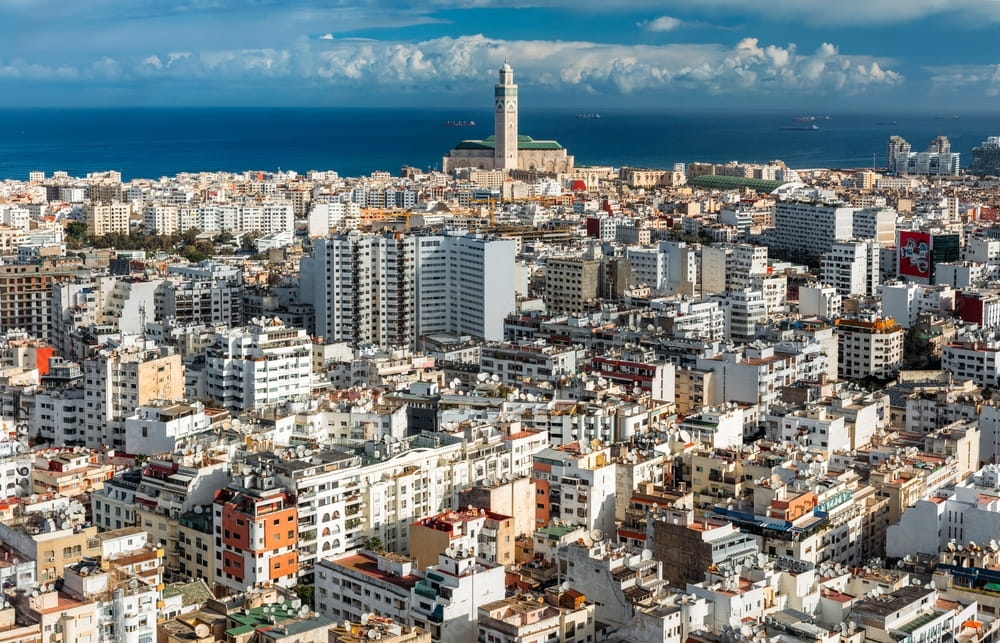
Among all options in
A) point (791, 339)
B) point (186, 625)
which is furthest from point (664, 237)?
point (186, 625)

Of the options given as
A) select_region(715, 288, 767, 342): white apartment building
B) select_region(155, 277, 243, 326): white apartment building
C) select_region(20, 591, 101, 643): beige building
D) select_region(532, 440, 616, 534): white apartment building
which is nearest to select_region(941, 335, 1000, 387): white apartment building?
select_region(715, 288, 767, 342): white apartment building

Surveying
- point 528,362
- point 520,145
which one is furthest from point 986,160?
point 528,362

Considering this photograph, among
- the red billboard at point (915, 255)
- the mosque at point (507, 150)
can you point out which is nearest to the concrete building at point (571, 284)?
the red billboard at point (915, 255)

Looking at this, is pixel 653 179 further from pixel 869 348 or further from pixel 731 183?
pixel 869 348

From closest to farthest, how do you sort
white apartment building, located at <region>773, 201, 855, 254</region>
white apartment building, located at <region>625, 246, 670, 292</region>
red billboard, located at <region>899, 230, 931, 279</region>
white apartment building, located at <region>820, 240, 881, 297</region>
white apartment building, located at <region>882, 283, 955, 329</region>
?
white apartment building, located at <region>882, 283, 955, 329</region> < white apartment building, located at <region>625, 246, 670, 292</region> < white apartment building, located at <region>820, 240, 881, 297</region> < red billboard, located at <region>899, 230, 931, 279</region> < white apartment building, located at <region>773, 201, 855, 254</region>

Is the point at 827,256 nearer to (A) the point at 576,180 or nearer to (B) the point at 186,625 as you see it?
(B) the point at 186,625

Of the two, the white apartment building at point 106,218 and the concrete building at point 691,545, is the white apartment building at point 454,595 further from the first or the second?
the white apartment building at point 106,218

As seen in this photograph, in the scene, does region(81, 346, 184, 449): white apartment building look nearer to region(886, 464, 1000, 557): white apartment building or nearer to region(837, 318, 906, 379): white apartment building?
region(886, 464, 1000, 557): white apartment building
